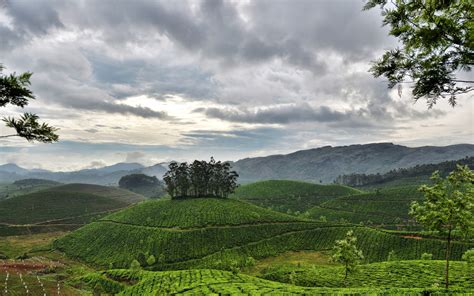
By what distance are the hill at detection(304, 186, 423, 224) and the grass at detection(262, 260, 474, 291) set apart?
10188 centimetres

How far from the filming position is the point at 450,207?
1017 inches

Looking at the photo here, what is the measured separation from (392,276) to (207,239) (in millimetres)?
69598

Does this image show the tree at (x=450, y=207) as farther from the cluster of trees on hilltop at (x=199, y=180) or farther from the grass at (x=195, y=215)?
the cluster of trees on hilltop at (x=199, y=180)

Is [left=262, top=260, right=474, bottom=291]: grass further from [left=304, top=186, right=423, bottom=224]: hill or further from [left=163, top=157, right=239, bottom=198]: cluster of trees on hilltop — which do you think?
[left=163, top=157, right=239, bottom=198]: cluster of trees on hilltop

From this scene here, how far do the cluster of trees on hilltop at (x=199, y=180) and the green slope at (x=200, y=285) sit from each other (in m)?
94.6

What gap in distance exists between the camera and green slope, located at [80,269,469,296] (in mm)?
27822

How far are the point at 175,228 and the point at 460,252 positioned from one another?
9680cm

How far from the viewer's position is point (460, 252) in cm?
8156

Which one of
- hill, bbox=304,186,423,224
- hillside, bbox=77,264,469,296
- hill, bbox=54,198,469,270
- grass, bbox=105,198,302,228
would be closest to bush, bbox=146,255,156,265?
hill, bbox=54,198,469,270

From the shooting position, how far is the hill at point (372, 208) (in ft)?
505

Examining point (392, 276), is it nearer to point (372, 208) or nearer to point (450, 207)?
point (450, 207)

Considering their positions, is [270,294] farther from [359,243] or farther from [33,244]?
[33,244]

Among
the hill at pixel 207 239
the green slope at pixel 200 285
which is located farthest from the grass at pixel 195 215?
the green slope at pixel 200 285

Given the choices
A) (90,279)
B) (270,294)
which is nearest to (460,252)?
(270,294)
